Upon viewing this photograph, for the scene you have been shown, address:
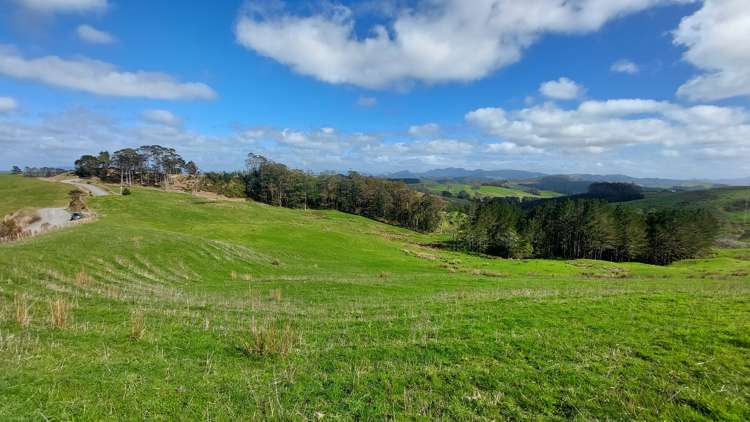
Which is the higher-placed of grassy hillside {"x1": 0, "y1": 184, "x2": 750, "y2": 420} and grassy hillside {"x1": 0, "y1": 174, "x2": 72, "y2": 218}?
grassy hillside {"x1": 0, "y1": 174, "x2": 72, "y2": 218}

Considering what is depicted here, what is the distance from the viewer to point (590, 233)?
92625 mm

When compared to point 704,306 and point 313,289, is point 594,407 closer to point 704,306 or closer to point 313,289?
point 704,306

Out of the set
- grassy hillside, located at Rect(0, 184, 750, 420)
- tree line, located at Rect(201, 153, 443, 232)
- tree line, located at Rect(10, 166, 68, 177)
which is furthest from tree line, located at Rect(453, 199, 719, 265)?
tree line, located at Rect(10, 166, 68, 177)

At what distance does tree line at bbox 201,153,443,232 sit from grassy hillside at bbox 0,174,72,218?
55.1m

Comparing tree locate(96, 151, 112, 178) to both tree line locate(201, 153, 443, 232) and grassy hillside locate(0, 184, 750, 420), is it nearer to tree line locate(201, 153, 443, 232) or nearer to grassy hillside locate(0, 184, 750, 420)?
tree line locate(201, 153, 443, 232)

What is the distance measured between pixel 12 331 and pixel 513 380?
1457 cm

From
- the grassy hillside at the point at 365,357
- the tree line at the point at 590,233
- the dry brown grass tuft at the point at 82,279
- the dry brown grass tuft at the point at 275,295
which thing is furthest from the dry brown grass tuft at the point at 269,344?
the tree line at the point at 590,233

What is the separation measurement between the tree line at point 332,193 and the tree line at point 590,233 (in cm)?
3758

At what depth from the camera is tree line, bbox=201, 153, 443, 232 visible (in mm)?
137625

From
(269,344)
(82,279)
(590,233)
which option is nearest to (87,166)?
(82,279)

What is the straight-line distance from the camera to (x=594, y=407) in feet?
22.7

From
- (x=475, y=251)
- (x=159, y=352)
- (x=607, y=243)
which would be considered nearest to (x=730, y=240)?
(x=607, y=243)

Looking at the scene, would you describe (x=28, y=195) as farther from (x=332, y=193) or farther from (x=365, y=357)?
(x=365, y=357)

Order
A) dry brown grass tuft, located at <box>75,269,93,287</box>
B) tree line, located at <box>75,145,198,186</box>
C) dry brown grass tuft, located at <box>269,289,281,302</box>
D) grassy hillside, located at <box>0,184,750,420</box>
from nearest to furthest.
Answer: grassy hillside, located at <box>0,184,750,420</box> < dry brown grass tuft, located at <box>75,269,93,287</box> < dry brown grass tuft, located at <box>269,289,281,302</box> < tree line, located at <box>75,145,198,186</box>
